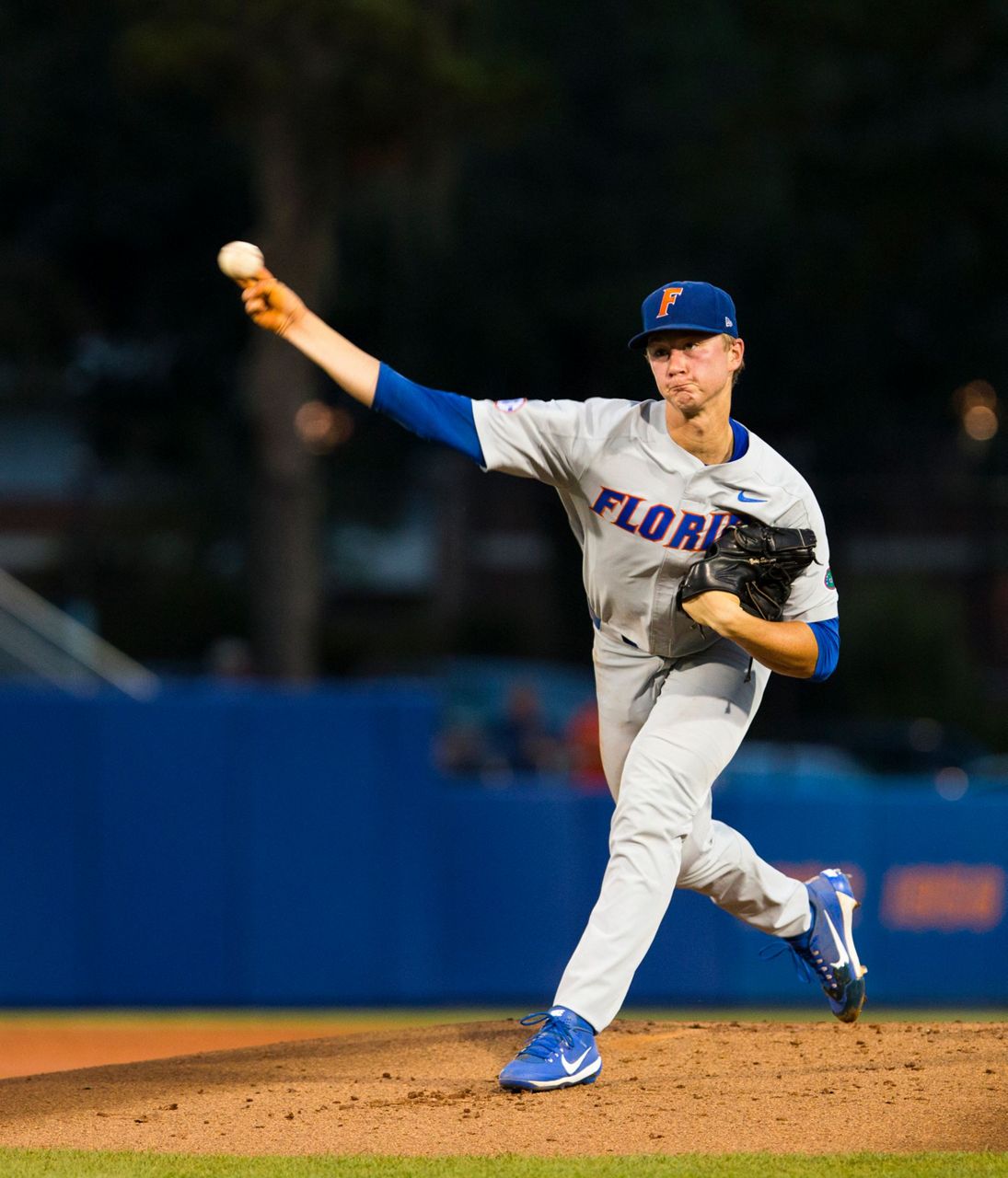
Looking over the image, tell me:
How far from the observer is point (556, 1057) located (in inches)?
166

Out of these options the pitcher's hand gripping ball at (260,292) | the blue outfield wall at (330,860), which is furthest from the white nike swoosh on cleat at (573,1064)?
the blue outfield wall at (330,860)

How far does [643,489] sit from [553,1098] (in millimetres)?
1474

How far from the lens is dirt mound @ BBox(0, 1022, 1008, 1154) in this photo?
3959 millimetres

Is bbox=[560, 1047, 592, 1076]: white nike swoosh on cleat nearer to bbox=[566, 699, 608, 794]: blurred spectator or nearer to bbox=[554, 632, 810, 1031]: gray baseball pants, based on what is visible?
bbox=[554, 632, 810, 1031]: gray baseball pants

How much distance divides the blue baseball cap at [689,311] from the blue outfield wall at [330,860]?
590 centimetres

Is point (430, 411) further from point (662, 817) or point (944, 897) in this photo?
point (944, 897)

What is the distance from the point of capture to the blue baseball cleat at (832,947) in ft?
16.0

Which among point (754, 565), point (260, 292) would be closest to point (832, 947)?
point (754, 565)

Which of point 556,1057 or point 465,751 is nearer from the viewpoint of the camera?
point 556,1057

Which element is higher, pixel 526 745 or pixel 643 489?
pixel 643 489

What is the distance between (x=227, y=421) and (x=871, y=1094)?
2162cm

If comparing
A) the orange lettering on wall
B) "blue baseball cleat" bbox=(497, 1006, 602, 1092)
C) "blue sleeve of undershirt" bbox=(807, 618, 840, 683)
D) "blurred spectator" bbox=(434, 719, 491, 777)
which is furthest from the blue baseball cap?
"blurred spectator" bbox=(434, 719, 491, 777)

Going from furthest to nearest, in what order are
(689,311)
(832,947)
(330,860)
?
1. (330,860)
2. (832,947)
3. (689,311)

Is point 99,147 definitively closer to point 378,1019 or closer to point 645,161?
point 645,161
